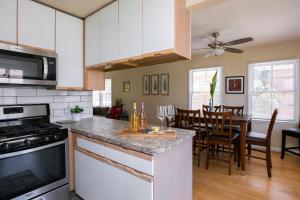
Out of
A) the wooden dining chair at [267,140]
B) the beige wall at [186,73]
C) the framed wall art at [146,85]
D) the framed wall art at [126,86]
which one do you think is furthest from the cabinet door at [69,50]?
the framed wall art at [126,86]

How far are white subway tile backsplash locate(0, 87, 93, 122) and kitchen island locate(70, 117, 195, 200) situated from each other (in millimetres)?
674

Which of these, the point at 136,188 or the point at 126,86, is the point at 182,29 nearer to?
the point at 136,188

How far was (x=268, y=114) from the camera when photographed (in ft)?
13.2

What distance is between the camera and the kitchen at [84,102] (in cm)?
140

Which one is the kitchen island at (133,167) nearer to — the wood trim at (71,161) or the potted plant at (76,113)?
the wood trim at (71,161)

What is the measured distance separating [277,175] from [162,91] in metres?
3.58

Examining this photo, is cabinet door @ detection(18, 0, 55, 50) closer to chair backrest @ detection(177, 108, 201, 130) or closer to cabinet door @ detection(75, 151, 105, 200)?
cabinet door @ detection(75, 151, 105, 200)

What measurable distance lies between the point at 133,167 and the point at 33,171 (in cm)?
101

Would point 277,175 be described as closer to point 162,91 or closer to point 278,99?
point 278,99

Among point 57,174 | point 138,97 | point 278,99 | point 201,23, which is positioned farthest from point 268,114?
point 57,174

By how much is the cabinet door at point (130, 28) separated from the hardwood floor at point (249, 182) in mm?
1858

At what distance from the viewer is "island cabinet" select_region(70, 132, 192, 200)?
1.22 metres

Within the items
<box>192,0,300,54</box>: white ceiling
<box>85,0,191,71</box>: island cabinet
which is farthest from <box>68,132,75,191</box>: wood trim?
<box>192,0,300,54</box>: white ceiling

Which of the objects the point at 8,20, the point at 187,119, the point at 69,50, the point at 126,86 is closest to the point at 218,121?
the point at 187,119
